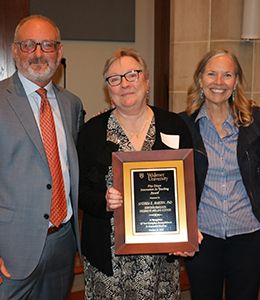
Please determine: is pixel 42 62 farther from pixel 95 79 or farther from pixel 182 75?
pixel 95 79

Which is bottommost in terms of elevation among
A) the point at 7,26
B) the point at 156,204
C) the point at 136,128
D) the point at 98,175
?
the point at 156,204

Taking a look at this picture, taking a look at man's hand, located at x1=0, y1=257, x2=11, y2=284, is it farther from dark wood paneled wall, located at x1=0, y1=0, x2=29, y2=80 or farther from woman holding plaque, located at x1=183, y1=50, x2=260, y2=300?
dark wood paneled wall, located at x1=0, y1=0, x2=29, y2=80

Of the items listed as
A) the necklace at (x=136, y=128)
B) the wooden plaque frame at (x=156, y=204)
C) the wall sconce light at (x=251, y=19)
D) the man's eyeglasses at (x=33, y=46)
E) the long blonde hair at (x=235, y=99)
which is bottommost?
the wooden plaque frame at (x=156, y=204)

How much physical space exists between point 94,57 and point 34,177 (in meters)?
3.36

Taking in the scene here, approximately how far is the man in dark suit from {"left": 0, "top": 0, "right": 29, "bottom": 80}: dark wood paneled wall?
2159mm

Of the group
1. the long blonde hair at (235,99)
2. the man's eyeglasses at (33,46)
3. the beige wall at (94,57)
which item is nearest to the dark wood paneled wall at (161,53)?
the beige wall at (94,57)

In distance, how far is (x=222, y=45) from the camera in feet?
15.2

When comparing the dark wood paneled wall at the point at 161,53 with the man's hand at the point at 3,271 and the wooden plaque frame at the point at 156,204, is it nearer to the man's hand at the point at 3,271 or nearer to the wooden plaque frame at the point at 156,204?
the wooden plaque frame at the point at 156,204

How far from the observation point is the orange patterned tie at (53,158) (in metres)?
2.41

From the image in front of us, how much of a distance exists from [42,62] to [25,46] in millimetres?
116

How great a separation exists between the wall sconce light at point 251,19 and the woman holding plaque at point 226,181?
1.97 m

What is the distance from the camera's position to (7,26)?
→ 15.1ft

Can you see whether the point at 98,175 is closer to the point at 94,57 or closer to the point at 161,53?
the point at 94,57

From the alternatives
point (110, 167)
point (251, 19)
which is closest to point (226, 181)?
point (110, 167)
